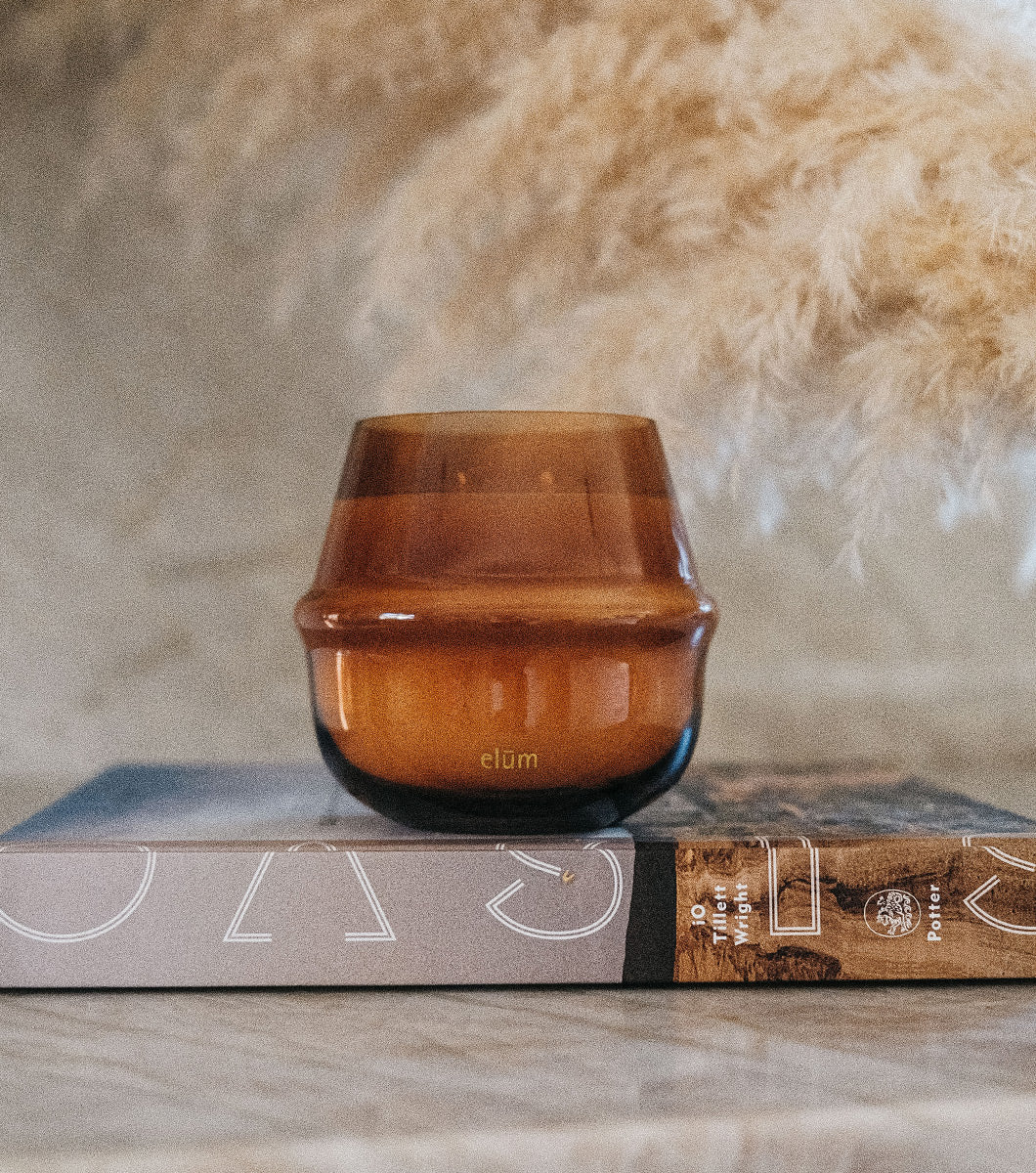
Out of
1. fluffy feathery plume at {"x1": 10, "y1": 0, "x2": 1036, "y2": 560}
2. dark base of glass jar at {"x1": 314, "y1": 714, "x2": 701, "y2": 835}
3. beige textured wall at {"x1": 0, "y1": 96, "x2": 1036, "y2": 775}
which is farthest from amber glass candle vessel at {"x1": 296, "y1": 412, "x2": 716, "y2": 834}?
beige textured wall at {"x1": 0, "y1": 96, "x2": 1036, "y2": 775}

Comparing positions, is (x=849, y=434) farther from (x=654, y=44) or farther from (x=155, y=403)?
(x=155, y=403)

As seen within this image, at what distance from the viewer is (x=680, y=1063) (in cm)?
35

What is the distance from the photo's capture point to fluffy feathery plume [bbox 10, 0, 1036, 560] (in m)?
0.60

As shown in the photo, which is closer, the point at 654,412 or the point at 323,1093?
the point at 323,1093

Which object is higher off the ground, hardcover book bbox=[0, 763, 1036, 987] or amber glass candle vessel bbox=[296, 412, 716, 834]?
amber glass candle vessel bbox=[296, 412, 716, 834]

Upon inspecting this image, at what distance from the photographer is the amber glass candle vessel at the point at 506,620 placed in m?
0.41

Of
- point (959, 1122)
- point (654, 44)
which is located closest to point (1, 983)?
point (959, 1122)

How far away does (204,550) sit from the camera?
75 cm

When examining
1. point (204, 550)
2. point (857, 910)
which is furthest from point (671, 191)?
point (857, 910)

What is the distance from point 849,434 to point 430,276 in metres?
0.26

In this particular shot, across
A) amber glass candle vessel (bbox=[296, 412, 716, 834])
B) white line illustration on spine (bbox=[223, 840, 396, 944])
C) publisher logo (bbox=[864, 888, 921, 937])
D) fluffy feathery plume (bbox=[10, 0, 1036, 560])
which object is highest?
fluffy feathery plume (bbox=[10, 0, 1036, 560])

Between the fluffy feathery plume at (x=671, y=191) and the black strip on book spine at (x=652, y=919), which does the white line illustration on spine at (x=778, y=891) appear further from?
the fluffy feathery plume at (x=671, y=191)

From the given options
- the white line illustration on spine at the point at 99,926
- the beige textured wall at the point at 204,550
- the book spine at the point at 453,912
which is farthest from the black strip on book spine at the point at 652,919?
the beige textured wall at the point at 204,550

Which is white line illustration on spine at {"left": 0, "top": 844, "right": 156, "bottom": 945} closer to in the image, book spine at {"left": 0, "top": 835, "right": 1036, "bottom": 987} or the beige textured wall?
book spine at {"left": 0, "top": 835, "right": 1036, "bottom": 987}
